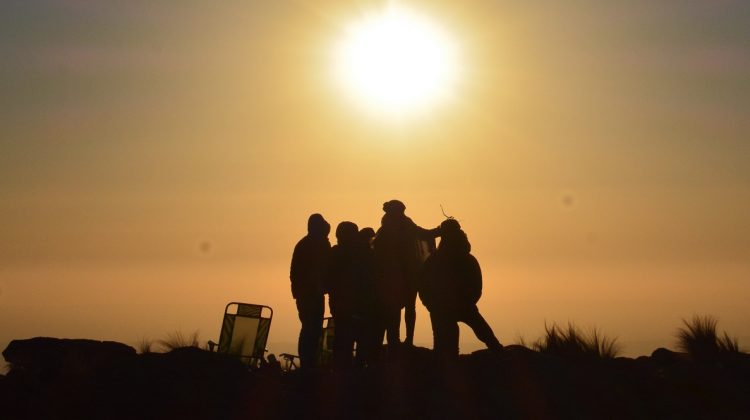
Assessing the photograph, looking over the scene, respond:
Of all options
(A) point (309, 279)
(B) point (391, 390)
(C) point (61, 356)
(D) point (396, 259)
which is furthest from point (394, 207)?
(C) point (61, 356)

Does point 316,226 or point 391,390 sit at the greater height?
point 316,226

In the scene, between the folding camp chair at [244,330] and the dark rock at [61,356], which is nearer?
the dark rock at [61,356]

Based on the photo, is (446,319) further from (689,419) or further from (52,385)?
(52,385)

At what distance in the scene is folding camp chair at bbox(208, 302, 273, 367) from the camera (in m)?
17.1

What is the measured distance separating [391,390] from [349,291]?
245 centimetres

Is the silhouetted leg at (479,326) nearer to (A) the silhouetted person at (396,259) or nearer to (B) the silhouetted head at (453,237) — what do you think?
(B) the silhouetted head at (453,237)

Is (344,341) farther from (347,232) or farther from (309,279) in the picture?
(347,232)

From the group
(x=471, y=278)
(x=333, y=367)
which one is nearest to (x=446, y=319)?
(x=471, y=278)

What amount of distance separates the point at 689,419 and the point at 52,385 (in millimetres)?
7142

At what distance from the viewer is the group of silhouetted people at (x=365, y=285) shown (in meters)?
13.7

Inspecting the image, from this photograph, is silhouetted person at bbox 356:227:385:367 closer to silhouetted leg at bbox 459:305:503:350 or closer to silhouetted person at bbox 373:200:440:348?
silhouetted person at bbox 373:200:440:348

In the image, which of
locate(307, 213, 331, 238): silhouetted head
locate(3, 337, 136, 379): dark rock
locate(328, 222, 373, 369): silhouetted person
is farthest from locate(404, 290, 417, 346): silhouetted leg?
locate(3, 337, 136, 379): dark rock

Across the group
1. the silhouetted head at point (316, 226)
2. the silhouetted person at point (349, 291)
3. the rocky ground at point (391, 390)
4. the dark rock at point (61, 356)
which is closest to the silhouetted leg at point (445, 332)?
the rocky ground at point (391, 390)

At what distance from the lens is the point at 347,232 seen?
46.2 ft
